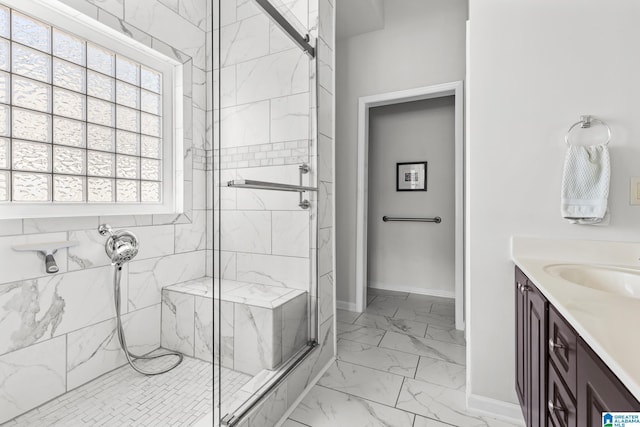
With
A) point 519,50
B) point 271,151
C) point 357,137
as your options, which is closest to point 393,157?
point 357,137

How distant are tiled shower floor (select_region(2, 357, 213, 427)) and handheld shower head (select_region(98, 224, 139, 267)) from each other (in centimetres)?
68

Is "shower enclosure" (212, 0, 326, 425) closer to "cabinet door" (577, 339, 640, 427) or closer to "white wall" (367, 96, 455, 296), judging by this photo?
"cabinet door" (577, 339, 640, 427)

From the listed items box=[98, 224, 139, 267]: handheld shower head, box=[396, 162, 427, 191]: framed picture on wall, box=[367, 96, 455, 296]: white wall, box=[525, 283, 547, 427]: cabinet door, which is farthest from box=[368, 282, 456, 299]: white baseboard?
box=[98, 224, 139, 267]: handheld shower head

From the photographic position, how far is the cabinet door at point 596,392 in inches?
19.9

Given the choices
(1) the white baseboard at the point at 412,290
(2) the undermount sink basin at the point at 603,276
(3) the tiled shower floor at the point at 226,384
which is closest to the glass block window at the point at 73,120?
(3) the tiled shower floor at the point at 226,384

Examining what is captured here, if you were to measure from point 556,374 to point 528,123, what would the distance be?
3.59 ft

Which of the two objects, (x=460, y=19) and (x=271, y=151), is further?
(x=460, y=19)

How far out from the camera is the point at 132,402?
5.09 feet

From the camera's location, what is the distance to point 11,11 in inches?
56.7

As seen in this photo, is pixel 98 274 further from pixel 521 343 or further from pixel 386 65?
pixel 386 65

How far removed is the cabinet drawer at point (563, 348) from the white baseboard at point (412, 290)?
8.20 feet

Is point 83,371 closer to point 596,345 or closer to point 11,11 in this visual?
point 11,11

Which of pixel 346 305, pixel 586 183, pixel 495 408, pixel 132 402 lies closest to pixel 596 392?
pixel 586 183

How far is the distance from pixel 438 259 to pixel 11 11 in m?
3.74
